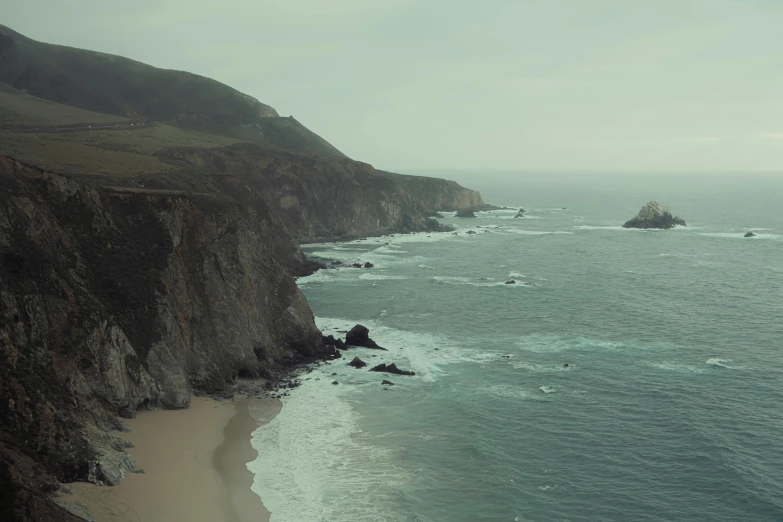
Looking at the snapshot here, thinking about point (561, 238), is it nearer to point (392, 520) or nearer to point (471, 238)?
point (471, 238)

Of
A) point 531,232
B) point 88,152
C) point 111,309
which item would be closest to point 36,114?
point 88,152

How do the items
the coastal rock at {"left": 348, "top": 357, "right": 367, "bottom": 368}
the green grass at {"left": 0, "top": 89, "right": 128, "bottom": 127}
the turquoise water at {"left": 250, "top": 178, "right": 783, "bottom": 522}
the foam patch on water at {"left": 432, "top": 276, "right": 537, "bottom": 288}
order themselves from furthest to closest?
the green grass at {"left": 0, "top": 89, "right": 128, "bottom": 127}, the foam patch on water at {"left": 432, "top": 276, "right": 537, "bottom": 288}, the coastal rock at {"left": 348, "top": 357, "right": 367, "bottom": 368}, the turquoise water at {"left": 250, "top": 178, "right": 783, "bottom": 522}

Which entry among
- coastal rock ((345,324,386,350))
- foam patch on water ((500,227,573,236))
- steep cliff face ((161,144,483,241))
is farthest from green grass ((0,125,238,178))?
Result: foam patch on water ((500,227,573,236))

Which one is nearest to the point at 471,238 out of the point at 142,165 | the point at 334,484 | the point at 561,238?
the point at 561,238

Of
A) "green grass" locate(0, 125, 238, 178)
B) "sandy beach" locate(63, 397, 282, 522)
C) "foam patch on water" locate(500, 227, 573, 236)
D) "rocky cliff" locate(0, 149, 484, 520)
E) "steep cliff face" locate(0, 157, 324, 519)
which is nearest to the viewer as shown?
"rocky cliff" locate(0, 149, 484, 520)

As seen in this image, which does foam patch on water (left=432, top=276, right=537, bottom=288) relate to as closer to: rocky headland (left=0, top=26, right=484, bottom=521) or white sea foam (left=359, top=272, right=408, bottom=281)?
white sea foam (left=359, top=272, right=408, bottom=281)

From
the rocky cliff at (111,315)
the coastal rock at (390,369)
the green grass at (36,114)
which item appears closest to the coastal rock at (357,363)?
the coastal rock at (390,369)
